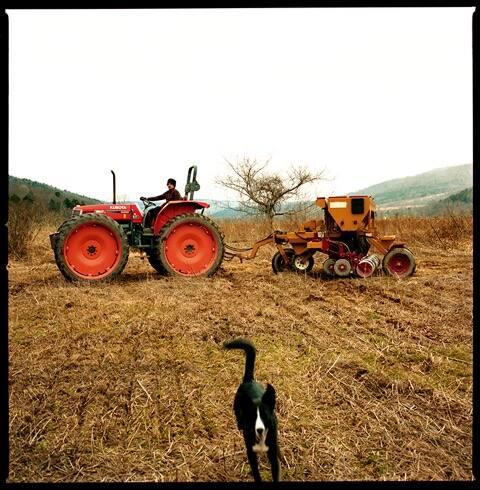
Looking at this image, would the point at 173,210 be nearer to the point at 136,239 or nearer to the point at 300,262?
the point at 136,239

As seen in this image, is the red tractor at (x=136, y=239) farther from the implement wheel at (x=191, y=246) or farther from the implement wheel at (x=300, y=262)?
the implement wheel at (x=300, y=262)

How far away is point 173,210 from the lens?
8164 mm

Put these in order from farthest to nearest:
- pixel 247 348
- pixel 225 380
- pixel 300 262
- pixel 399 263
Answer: pixel 300 262 < pixel 399 263 < pixel 225 380 < pixel 247 348

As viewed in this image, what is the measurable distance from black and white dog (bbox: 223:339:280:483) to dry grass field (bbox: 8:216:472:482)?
747 mm

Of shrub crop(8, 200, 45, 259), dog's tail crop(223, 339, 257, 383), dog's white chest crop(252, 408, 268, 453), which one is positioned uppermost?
shrub crop(8, 200, 45, 259)

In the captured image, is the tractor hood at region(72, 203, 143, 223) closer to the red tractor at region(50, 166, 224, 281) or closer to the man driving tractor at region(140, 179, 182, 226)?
the red tractor at region(50, 166, 224, 281)

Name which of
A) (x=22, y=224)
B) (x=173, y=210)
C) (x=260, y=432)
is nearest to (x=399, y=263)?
(x=173, y=210)

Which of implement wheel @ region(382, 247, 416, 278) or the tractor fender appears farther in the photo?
implement wheel @ region(382, 247, 416, 278)

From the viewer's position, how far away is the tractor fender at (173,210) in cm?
801

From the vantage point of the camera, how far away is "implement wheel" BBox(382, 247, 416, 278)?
8.30 meters

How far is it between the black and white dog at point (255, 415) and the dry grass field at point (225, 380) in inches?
29.4

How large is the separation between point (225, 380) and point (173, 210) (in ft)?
16.2

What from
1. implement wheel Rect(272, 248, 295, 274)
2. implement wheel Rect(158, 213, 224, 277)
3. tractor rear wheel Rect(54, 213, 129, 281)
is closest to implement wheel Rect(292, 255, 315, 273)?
implement wheel Rect(272, 248, 295, 274)

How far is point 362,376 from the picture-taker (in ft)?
11.8
